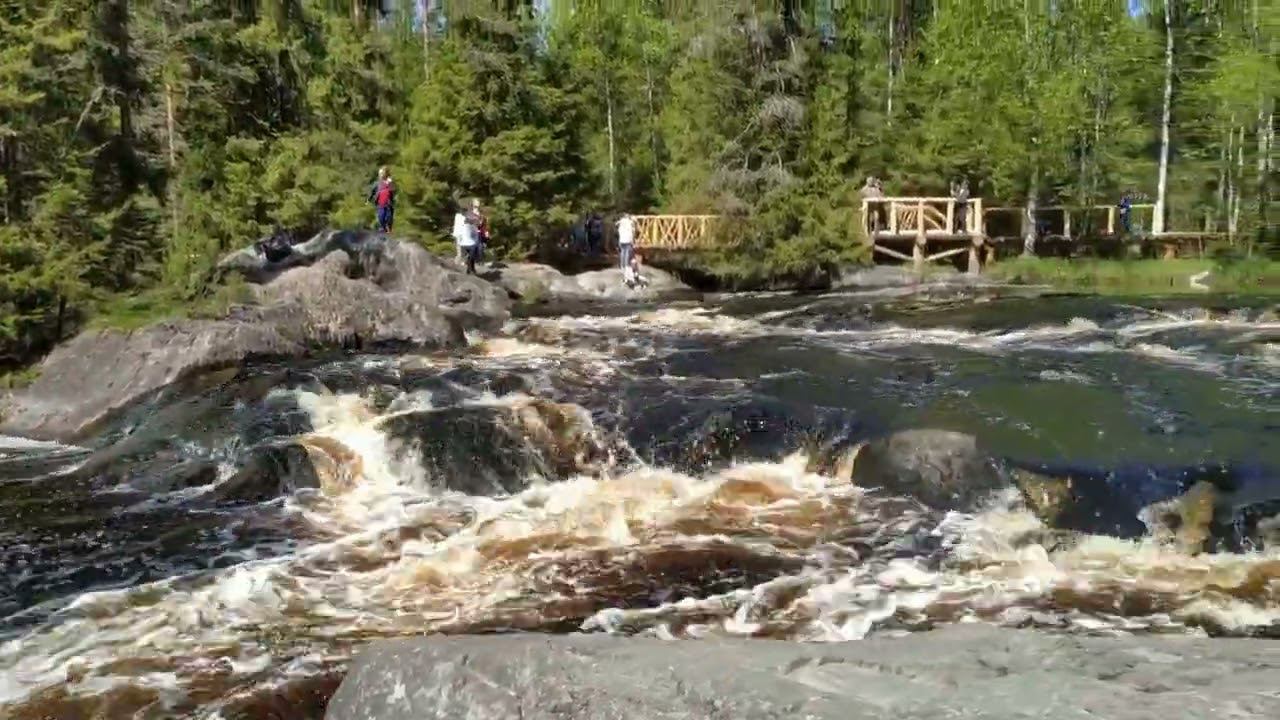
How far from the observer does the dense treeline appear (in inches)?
720

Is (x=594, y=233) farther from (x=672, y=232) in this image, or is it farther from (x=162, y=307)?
(x=162, y=307)

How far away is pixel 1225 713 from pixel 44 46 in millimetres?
19515

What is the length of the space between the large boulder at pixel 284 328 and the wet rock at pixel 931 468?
9.69 metres

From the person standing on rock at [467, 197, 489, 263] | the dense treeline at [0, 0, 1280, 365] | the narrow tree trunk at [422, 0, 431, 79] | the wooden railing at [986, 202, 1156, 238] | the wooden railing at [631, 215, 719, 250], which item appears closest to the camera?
the dense treeline at [0, 0, 1280, 365]

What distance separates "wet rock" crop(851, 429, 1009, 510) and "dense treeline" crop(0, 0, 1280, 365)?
39.7 feet

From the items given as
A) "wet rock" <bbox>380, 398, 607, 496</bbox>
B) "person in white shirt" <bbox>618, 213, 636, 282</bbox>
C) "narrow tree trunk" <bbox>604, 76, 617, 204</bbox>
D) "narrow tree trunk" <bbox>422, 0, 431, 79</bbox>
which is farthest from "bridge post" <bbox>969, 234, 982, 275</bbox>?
"wet rock" <bbox>380, 398, 607, 496</bbox>

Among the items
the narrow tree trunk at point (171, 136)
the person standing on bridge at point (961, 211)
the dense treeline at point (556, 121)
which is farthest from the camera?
the person standing on bridge at point (961, 211)

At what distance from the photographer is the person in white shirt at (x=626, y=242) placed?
27.3 meters

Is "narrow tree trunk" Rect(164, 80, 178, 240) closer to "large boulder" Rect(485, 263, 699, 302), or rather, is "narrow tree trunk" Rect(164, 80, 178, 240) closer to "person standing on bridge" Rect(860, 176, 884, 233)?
"large boulder" Rect(485, 263, 699, 302)

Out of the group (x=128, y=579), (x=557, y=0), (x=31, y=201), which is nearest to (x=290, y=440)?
(x=128, y=579)

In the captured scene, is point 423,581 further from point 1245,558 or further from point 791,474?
point 1245,558

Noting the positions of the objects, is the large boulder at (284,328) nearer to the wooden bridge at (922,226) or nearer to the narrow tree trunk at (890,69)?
the wooden bridge at (922,226)

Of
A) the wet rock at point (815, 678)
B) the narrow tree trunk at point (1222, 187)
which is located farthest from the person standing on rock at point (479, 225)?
the narrow tree trunk at point (1222, 187)

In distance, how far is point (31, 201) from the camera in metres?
17.1
